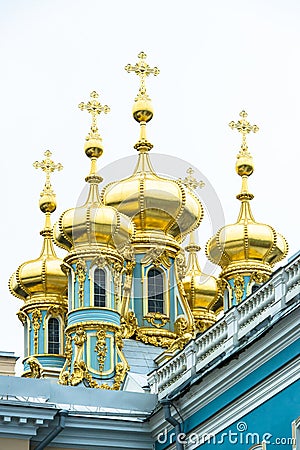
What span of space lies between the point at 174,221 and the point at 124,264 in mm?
2046

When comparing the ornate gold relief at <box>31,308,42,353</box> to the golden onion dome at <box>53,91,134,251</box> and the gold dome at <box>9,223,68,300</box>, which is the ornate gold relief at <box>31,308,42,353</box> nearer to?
the gold dome at <box>9,223,68,300</box>

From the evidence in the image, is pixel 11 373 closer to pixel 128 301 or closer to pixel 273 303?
pixel 273 303

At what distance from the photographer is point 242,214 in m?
35.5

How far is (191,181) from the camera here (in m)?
35.9

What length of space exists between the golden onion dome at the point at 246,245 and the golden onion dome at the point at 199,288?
1.99 meters

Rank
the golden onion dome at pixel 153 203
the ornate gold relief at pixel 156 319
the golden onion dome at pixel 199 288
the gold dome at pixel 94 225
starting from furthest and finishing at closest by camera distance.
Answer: the golden onion dome at pixel 199 288 → the golden onion dome at pixel 153 203 → the ornate gold relief at pixel 156 319 → the gold dome at pixel 94 225

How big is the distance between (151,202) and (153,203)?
8 cm

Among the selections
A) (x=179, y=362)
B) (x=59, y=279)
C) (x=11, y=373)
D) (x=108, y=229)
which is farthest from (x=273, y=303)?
(x=59, y=279)

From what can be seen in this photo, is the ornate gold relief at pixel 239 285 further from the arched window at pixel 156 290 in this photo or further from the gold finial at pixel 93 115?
the gold finial at pixel 93 115

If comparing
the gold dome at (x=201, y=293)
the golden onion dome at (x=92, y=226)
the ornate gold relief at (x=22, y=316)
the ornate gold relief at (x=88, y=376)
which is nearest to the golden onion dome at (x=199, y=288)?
the gold dome at (x=201, y=293)

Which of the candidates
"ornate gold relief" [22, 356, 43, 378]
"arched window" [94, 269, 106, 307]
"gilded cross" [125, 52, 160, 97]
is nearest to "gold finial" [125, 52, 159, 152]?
"gilded cross" [125, 52, 160, 97]

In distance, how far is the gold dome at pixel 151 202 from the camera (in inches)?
1336

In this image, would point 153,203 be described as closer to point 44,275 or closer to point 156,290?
point 156,290

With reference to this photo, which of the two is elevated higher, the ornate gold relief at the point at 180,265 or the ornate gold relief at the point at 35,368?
the ornate gold relief at the point at 180,265
